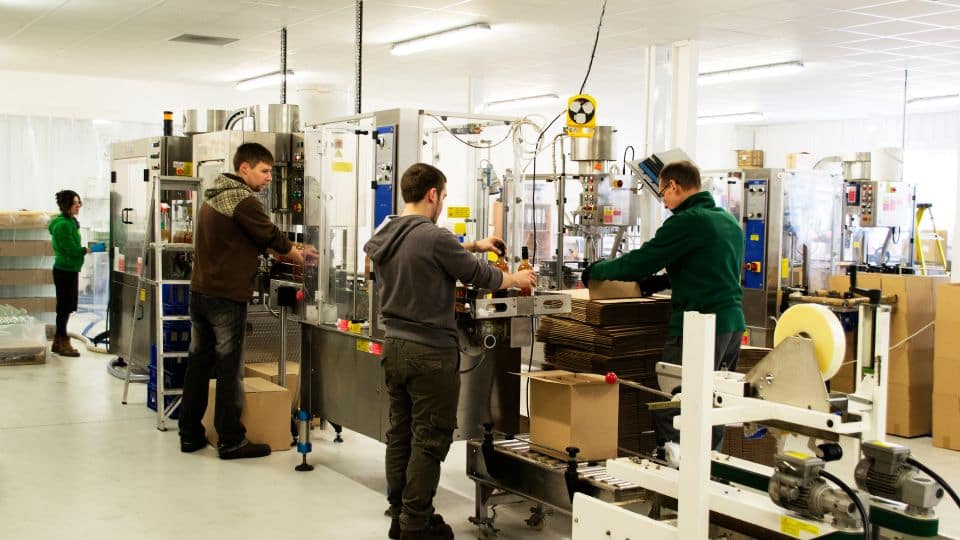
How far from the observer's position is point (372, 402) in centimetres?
528

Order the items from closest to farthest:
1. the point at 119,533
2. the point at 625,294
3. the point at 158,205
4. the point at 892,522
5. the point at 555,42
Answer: the point at 892,522
the point at 119,533
the point at 625,294
the point at 158,205
the point at 555,42

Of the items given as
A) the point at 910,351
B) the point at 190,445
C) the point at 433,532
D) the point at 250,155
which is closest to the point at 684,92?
the point at 910,351

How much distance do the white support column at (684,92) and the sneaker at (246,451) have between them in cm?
479

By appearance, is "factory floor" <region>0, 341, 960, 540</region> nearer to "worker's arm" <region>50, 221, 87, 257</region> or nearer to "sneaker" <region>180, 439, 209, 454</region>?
"sneaker" <region>180, 439, 209, 454</region>

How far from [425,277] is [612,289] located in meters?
1.22

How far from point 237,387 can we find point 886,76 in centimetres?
812

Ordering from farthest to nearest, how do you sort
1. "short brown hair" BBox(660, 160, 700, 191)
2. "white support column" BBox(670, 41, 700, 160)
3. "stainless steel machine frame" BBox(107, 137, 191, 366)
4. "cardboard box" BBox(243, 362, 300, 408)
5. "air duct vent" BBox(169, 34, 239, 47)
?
1. "air duct vent" BBox(169, 34, 239, 47)
2. "white support column" BBox(670, 41, 700, 160)
3. "stainless steel machine frame" BBox(107, 137, 191, 366)
4. "cardboard box" BBox(243, 362, 300, 408)
5. "short brown hair" BBox(660, 160, 700, 191)

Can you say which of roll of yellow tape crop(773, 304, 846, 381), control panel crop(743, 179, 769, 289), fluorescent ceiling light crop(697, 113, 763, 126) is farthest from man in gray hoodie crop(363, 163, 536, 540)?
fluorescent ceiling light crop(697, 113, 763, 126)

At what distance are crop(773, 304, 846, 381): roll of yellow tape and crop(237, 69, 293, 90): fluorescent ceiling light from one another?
953 cm

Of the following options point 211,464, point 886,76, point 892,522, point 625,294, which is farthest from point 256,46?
point 892,522

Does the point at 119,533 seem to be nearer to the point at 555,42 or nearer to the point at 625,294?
the point at 625,294

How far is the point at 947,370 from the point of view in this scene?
676cm

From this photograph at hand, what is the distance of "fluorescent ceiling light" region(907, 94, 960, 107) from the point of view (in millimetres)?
12076

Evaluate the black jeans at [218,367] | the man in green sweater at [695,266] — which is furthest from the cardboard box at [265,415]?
the man in green sweater at [695,266]
